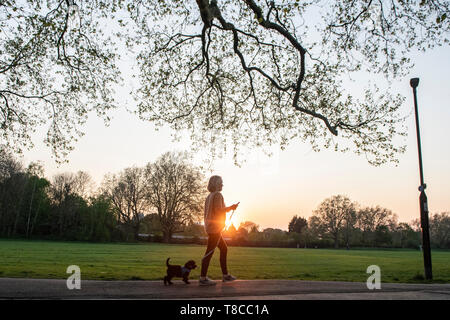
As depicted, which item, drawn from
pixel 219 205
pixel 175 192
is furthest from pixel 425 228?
pixel 175 192

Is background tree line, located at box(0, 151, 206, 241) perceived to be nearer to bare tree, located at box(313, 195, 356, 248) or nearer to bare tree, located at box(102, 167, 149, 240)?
bare tree, located at box(102, 167, 149, 240)

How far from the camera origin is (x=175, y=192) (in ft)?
217

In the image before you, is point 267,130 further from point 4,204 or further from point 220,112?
point 4,204

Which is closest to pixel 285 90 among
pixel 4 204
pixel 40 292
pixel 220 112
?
pixel 220 112

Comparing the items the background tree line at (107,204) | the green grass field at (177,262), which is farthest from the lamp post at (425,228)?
the background tree line at (107,204)

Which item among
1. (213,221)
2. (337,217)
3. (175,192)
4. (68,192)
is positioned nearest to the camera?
(213,221)

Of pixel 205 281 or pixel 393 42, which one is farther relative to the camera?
pixel 393 42

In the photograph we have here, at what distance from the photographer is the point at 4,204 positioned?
219 feet

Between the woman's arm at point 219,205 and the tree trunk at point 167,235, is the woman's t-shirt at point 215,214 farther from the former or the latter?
the tree trunk at point 167,235

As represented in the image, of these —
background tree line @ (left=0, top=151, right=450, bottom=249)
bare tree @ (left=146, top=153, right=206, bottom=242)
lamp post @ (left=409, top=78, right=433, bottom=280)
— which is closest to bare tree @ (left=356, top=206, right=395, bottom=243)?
background tree line @ (left=0, top=151, right=450, bottom=249)

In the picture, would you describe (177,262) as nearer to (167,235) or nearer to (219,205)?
(219,205)

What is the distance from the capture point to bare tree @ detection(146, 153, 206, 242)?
6606cm

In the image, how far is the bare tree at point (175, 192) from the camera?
66062 mm
